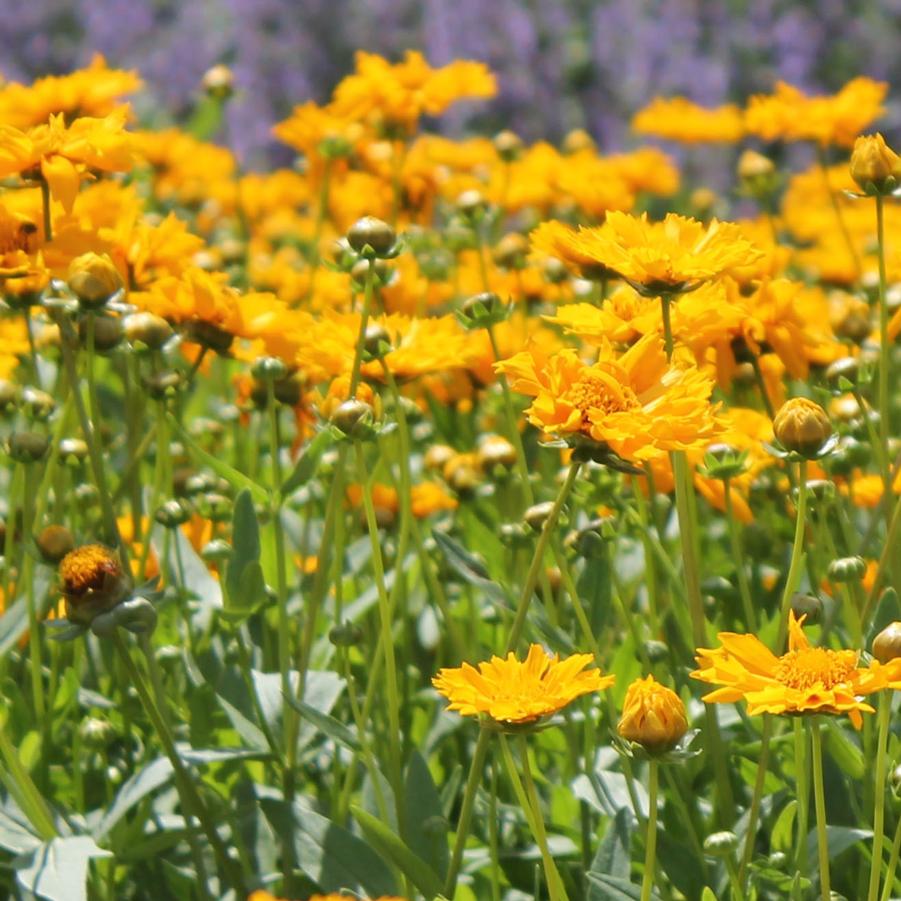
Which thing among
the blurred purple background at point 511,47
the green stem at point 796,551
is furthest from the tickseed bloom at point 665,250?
the blurred purple background at point 511,47

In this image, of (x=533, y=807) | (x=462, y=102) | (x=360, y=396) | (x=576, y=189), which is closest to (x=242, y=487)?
(x=360, y=396)

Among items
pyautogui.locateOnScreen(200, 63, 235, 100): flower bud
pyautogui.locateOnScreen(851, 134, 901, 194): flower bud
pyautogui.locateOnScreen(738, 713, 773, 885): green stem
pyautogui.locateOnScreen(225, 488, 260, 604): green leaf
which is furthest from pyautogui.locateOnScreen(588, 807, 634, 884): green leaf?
pyautogui.locateOnScreen(200, 63, 235, 100): flower bud

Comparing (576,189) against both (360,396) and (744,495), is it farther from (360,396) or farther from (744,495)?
(360,396)

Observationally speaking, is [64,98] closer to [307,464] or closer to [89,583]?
[307,464]

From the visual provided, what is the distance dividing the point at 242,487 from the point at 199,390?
773mm

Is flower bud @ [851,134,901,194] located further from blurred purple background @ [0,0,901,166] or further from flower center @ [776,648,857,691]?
blurred purple background @ [0,0,901,166]

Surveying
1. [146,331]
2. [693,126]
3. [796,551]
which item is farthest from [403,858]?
[693,126]

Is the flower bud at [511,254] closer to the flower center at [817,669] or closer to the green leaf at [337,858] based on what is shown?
the green leaf at [337,858]

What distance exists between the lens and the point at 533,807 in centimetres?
80

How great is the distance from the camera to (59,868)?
906 mm

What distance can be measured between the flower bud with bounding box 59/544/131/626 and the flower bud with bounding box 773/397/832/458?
0.35 meters

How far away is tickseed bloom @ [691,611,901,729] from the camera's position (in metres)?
0.71

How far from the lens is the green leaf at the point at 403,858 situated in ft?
2.92

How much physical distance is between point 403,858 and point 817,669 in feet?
0.91
